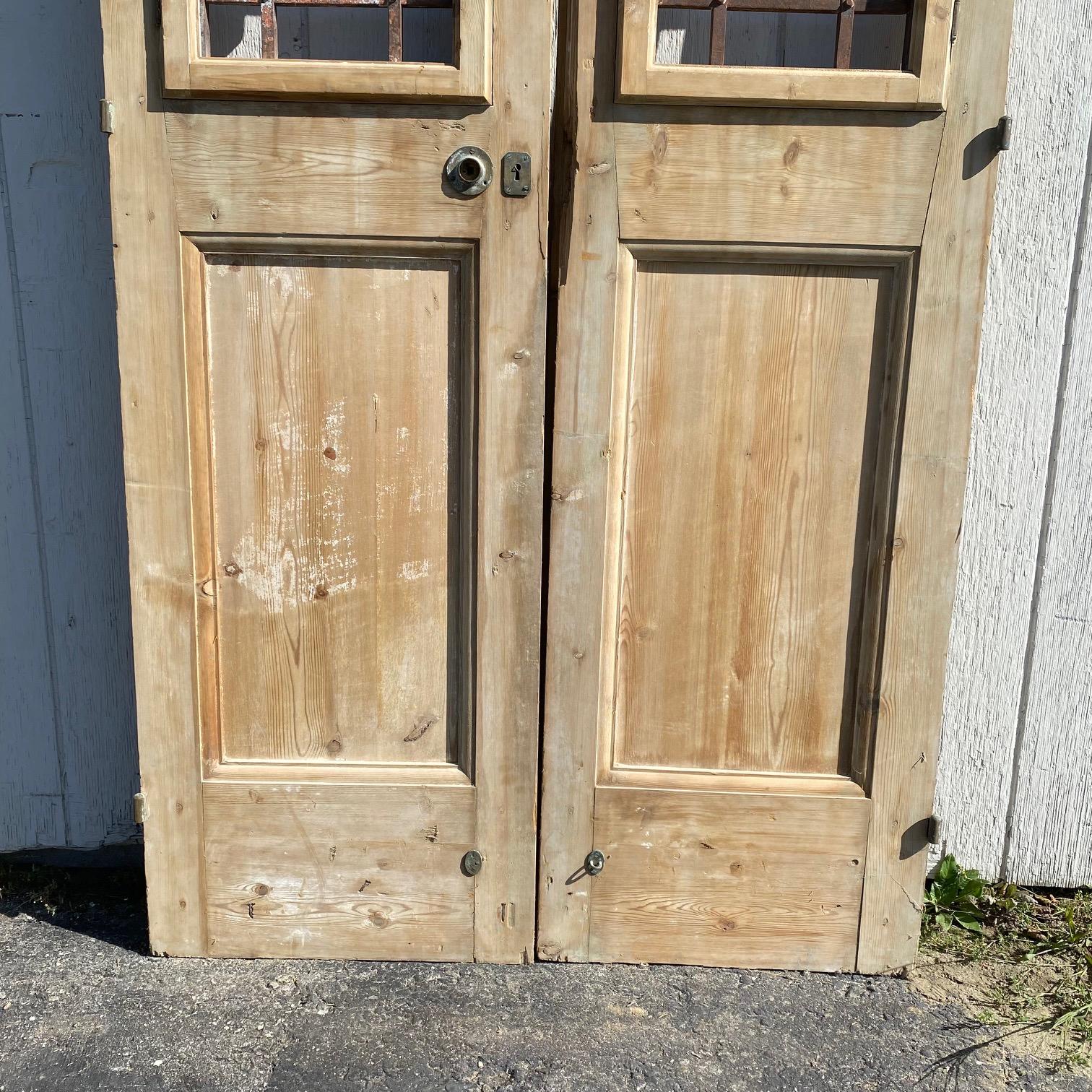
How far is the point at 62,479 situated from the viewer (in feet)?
7.42

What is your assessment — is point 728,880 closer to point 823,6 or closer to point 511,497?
point 511,497

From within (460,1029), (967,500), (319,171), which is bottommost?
(460,1029)

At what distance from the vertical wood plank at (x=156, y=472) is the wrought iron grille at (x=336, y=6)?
175 millimetres

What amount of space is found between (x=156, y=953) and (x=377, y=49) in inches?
80.6

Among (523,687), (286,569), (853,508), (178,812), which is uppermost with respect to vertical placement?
(853,508)

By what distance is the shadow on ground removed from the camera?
72.3 inches

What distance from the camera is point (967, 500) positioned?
7.20 ft

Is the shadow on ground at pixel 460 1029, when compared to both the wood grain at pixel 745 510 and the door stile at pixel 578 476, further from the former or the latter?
the wood grain at pixel 745 510

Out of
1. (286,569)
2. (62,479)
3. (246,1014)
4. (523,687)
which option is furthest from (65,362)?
(246,1014)

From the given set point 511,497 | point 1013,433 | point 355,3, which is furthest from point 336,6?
point 1013,433

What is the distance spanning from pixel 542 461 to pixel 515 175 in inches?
21.8

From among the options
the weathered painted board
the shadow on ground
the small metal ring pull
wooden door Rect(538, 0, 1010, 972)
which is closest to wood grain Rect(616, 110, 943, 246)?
wooden door Rect(538, 0, 1010, 972)

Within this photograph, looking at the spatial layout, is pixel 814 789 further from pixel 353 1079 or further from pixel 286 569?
pixel 286 569

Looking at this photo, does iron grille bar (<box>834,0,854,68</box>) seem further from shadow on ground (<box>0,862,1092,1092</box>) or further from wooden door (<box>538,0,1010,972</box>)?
shadow on ground (<box>0,862,1092,1092</box>)
